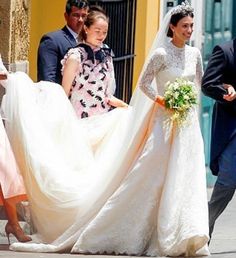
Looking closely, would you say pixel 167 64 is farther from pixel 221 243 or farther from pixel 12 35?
pixel 12 35

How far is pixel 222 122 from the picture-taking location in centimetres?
1141

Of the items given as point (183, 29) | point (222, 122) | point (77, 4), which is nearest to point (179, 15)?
point (183, 29)

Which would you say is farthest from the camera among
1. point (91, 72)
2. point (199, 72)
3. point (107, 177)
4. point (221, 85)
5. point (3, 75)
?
point (91, 72)

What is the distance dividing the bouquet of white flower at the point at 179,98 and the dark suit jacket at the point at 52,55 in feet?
4.82

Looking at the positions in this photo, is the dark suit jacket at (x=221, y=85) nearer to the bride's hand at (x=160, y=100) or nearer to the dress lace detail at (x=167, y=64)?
the dress lace detail at (x=167, y=64)

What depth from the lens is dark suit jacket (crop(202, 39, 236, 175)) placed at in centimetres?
1134

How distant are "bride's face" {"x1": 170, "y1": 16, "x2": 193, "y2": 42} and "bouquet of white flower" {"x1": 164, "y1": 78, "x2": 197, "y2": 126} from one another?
0.33m

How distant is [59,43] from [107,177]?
5.27ft

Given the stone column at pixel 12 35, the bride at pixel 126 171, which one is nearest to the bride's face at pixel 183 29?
the bride at pixel 126 171

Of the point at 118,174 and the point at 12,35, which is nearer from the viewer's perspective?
→ the point at 118,174

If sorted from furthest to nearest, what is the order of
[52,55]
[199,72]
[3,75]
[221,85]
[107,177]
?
[52,55], [3,75], [199,72], [107,177], [221,85]

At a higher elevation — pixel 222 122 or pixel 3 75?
pixel 3 75

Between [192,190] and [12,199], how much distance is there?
1479 mm

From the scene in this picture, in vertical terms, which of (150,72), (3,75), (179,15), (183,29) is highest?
(179,15)
